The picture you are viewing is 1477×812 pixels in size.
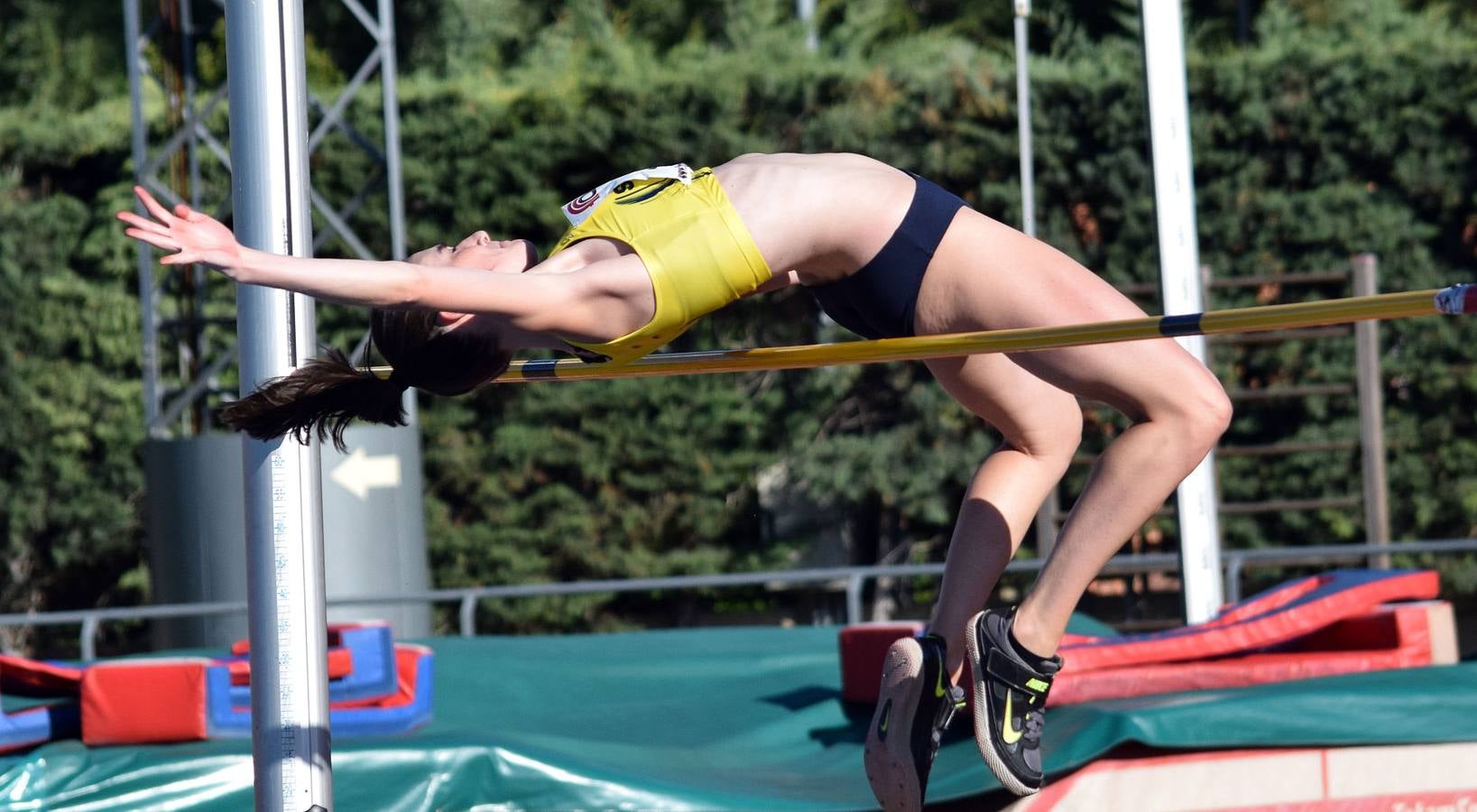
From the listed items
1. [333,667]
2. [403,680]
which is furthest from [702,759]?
[333,667]

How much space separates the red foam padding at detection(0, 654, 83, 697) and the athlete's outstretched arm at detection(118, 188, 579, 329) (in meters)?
1.93

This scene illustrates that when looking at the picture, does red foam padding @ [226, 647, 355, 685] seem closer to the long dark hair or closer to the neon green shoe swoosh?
the long dark hair

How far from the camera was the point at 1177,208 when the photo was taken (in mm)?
4059

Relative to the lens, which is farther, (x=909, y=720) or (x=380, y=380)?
(x=909, y=720)

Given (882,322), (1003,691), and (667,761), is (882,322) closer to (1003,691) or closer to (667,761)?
(1003,691)

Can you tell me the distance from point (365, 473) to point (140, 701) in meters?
3.04

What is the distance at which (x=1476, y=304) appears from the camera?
1965 mm

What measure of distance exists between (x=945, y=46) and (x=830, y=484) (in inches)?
96.0

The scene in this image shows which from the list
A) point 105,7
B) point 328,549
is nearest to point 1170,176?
point 328,549

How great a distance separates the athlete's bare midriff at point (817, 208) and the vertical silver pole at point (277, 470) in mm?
763

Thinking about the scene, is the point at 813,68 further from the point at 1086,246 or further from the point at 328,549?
the point at 328,549

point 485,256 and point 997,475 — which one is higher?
point 485,256

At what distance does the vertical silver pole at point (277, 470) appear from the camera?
2.62m

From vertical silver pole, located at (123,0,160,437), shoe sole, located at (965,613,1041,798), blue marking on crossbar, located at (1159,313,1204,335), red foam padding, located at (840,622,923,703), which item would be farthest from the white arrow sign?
blue marking on crossbar, located at (1159,313,1204,335)
